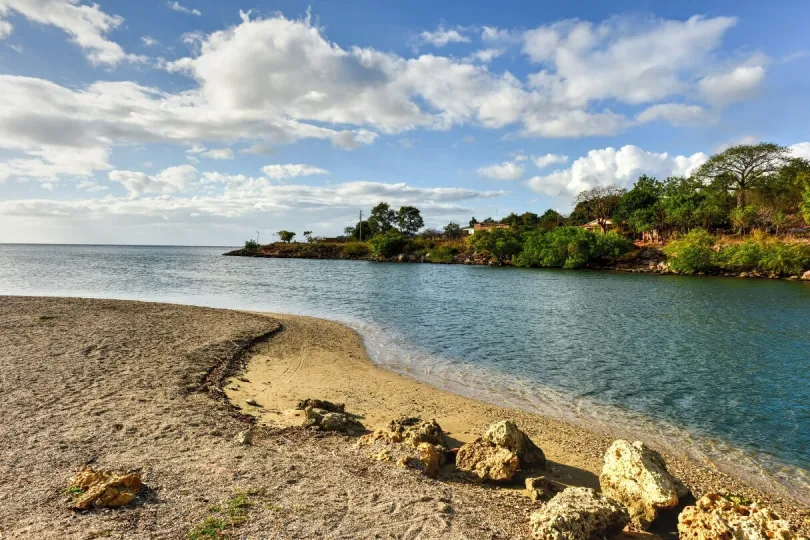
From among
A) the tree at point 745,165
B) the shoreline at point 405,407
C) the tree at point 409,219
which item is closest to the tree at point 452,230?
the tree at point 409,219

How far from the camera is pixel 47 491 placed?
7.15 meters

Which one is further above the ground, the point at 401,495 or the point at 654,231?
the point at 654,231

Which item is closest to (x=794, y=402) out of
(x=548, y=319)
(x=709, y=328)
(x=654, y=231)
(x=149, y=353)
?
(x=709, y=328)

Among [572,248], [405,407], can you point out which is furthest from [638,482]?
[572,248]

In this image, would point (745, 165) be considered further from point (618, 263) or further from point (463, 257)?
point (463, 257)

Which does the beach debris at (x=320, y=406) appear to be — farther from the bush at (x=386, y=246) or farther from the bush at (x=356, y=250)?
the bush at (x=356, y=250)

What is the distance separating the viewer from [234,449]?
9.19 meters

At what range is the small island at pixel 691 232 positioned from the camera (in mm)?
72375

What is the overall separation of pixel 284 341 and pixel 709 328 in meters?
26.5

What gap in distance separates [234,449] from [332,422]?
254 cm

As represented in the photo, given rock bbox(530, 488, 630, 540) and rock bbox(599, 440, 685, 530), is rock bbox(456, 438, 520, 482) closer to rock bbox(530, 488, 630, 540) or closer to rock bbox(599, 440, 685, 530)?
rock bbox(530, 488, 630, 540)

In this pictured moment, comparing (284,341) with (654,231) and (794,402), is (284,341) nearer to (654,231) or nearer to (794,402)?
(794,402)

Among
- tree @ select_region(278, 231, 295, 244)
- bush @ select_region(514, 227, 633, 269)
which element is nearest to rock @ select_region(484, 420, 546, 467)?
bush @ select_region(514, 227, 633, 269)

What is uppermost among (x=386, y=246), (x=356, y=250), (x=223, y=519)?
(x=386, y=246)
